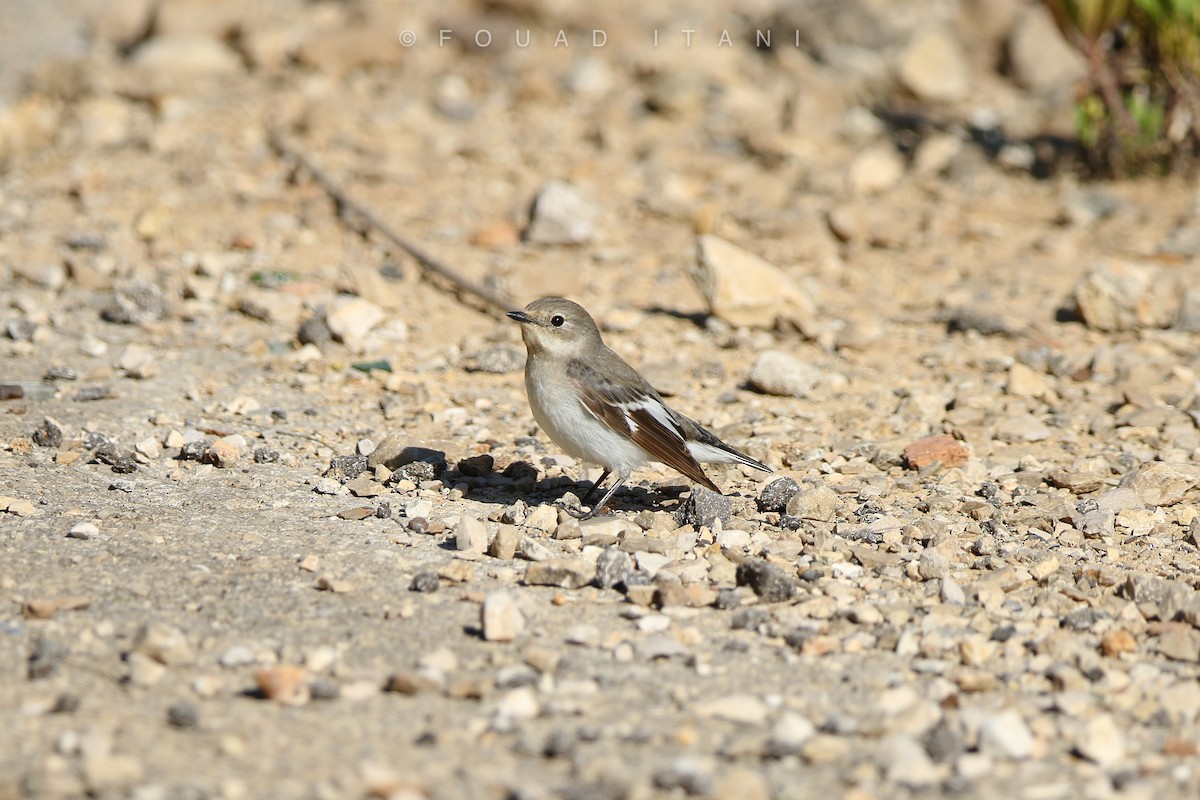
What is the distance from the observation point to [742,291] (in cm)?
849

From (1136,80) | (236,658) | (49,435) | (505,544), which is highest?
(1136,80)

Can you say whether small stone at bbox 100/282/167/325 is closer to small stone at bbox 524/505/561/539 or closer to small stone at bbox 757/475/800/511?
small stone at bbox 524/505/561/539

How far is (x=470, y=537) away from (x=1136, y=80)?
23.1 feet

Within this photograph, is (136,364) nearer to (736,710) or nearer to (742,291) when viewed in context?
(742,291)

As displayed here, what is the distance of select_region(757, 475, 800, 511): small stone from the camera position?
6.04m

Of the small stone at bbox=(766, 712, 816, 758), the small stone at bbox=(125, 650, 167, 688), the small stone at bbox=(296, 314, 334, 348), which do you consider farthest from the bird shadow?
the small stone at bbox=(125, 650, 167, 688)

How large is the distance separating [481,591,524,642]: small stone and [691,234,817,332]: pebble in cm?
411

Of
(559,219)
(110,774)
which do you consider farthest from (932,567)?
(559,219)

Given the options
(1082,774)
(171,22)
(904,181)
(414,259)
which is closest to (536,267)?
(414,259)

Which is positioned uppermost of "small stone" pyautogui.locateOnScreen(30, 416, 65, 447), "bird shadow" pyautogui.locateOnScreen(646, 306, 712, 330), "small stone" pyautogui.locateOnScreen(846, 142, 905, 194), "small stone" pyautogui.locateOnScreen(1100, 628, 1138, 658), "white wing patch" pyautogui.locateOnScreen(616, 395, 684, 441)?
"small stone" pyautogui.locateOnScreen(846, 142, 905, 194)

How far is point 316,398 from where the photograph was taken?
7.29 meters

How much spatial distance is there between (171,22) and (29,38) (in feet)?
5.15

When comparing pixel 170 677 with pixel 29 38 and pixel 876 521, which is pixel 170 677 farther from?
pixel 29 38

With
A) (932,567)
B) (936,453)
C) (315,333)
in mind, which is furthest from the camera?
(315,333)
